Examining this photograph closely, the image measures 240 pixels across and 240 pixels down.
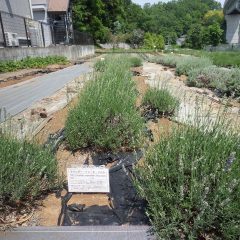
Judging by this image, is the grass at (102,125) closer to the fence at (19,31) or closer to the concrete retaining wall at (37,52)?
the concrete retaining wall at (37,52)

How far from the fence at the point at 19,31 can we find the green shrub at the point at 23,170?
36.0ft

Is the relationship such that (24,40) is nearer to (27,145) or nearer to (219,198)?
(27,145)

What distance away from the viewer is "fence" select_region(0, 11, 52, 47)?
41.8 feet

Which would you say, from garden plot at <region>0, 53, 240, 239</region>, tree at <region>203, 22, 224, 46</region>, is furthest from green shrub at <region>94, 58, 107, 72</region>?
tree at <region>203, 22, 224, 46</region>

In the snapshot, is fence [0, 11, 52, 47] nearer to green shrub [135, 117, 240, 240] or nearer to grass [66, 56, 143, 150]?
grass [66, 56, 143, 150]

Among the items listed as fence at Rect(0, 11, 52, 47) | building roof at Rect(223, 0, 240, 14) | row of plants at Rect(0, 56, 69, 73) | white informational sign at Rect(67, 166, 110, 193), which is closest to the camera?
white informational sign at Rect(67, 166, 110, 193)

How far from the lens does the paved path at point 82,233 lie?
2.18 metres

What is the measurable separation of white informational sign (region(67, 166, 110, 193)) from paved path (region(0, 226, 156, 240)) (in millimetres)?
424

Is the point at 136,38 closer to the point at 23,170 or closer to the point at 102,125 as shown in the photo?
the point at 102,125

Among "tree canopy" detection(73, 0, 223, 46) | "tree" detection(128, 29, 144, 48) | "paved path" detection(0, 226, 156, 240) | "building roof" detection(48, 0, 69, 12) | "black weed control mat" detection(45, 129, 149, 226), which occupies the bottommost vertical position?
"tree" detection(128, 29, 144, 48)

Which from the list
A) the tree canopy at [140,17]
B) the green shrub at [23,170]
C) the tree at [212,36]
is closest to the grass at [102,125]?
the green shrub at [23,170]

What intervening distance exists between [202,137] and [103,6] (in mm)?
39046

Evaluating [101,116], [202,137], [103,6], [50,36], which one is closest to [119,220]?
[202,137]

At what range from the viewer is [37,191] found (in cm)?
256
